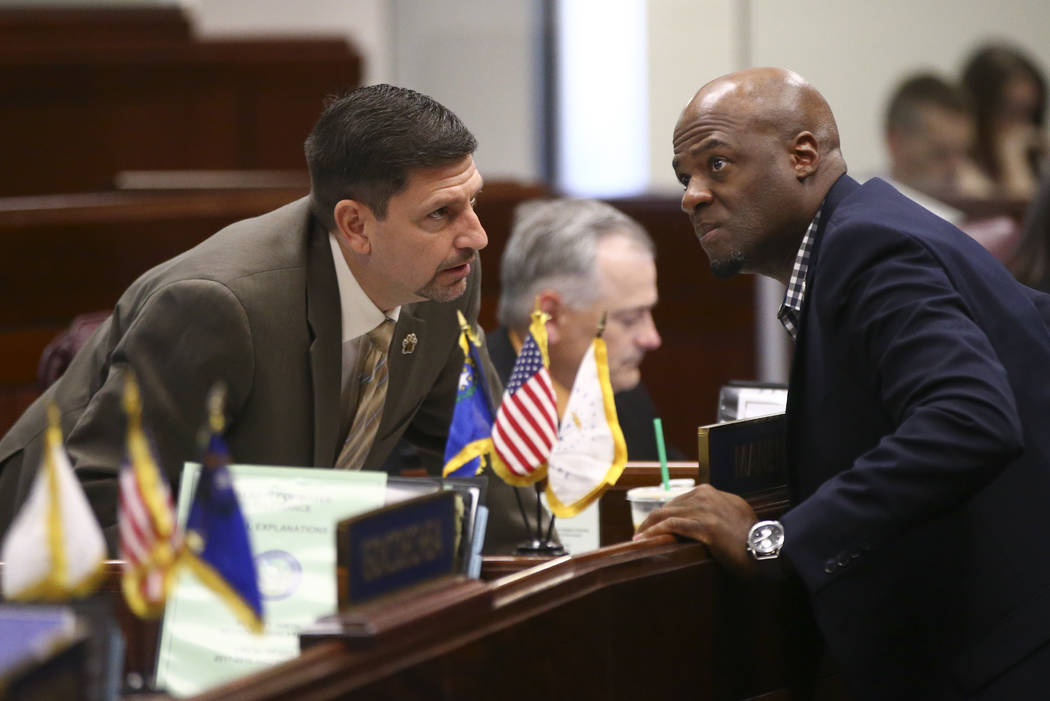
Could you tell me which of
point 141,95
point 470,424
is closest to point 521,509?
point 470,424

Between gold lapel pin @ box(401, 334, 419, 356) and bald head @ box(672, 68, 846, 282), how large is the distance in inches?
27.4

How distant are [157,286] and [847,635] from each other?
1258 mm

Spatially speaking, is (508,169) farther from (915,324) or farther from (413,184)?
(915,324)

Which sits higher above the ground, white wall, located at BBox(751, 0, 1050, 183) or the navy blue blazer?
white wall, located at BBox(751, 0, 1050, 183)

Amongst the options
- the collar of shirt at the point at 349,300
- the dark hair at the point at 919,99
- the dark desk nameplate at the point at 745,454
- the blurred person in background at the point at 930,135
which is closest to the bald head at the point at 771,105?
the dark desk nameplate at the point at 745,454

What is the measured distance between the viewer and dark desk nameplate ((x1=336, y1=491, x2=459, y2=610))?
5.41ft

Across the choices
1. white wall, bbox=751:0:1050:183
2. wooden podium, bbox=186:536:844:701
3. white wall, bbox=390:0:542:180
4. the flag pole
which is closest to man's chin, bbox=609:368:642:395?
the flag pole

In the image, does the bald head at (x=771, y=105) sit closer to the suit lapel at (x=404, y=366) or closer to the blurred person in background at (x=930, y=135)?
the suit lapel at (x=404, y=366)

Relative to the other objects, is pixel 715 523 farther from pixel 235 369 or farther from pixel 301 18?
pixel 301 18

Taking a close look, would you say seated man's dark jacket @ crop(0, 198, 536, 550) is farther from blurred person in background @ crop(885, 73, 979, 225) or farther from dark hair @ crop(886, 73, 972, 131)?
dark hair @ crop(886, 73, 972, 131)

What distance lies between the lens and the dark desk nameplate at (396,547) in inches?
64.9

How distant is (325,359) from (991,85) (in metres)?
6.29

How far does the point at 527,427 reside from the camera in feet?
8.05

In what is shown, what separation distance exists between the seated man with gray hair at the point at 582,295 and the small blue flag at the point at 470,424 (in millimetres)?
852
